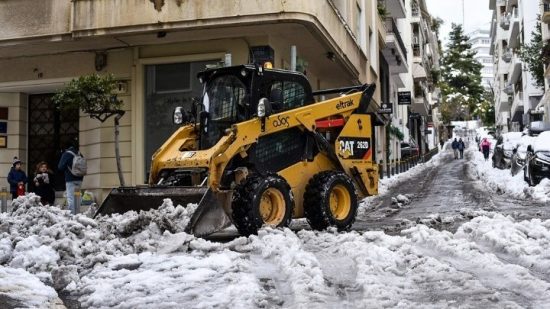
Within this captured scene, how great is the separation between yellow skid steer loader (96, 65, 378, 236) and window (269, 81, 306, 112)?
1 centimetres

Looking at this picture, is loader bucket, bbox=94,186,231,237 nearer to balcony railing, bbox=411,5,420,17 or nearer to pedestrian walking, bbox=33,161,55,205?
pedestrian walking, bbox=33,161,55,205

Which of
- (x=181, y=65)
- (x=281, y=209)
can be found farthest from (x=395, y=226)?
(x=181, y=65)

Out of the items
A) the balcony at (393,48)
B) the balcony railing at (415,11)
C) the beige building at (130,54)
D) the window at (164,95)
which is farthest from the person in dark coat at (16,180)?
the balcony railing at (415,11)

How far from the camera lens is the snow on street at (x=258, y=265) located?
195 inches

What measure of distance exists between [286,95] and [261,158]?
1.16 meters

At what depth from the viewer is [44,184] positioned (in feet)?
50.1

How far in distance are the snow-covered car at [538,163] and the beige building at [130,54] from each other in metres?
5.97

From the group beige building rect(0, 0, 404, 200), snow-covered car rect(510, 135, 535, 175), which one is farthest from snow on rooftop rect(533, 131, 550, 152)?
beige building rect(0, 0, 404, 200)

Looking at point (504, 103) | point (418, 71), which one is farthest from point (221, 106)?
point (504, 103)

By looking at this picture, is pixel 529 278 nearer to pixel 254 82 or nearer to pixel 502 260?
pixel 502 260

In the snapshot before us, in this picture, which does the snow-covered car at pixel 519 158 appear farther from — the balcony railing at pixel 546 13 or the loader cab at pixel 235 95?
the balcony railing at pixel 546 13

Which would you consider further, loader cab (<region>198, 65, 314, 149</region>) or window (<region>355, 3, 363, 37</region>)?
window (<region>355, 3, 363, 37</region>)

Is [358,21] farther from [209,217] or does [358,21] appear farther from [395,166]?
[209,217]

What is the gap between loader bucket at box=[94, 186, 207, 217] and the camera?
827 cm
